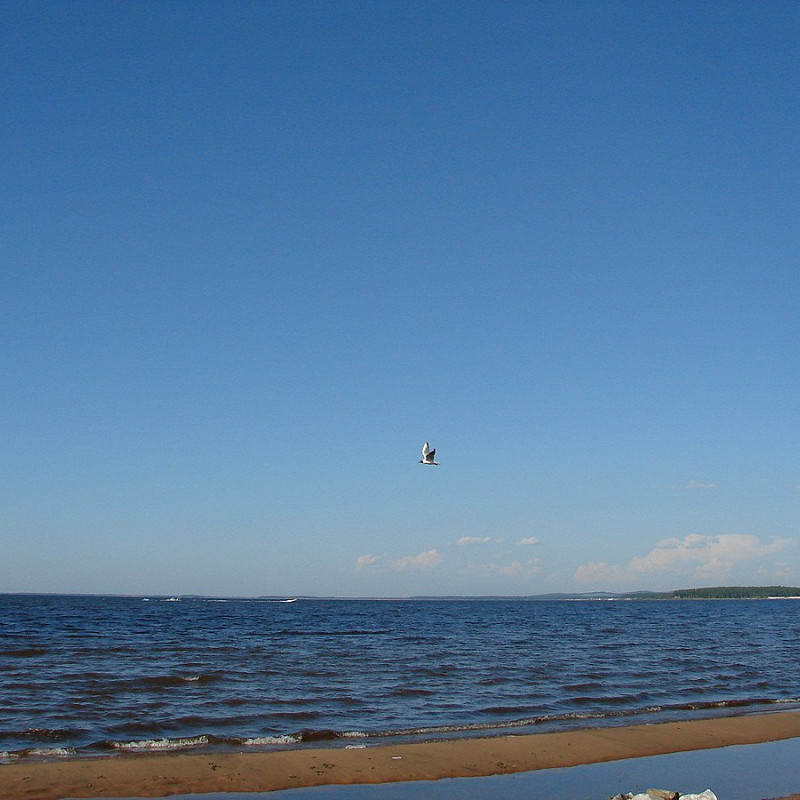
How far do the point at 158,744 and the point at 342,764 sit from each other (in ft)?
13.8

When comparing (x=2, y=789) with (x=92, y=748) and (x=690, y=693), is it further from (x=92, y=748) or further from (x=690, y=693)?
(x=690, y=693)

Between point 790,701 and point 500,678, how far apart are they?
29.1 ft

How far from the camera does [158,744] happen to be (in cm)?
1623

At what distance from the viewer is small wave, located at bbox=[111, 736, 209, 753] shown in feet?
52.5

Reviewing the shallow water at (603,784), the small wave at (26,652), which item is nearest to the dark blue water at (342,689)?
the small wave at (26,652)

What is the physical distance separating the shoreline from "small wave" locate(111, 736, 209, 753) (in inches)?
30.5

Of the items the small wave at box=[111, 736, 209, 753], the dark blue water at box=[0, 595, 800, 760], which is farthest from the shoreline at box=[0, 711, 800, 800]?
the dark blue water at box=[0, 595, 800, 760]

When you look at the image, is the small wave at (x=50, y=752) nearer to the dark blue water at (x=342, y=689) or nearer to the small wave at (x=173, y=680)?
the dark blue water at (x=342, y=689)

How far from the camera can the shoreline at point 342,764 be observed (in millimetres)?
12867

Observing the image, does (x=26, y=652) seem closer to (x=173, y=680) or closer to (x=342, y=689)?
(x=173, y=680)

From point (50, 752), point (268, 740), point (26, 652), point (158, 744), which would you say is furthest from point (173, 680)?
point (26, 652)

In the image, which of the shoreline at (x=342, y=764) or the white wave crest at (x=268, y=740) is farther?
the white wave crest at (x=268, y=740)

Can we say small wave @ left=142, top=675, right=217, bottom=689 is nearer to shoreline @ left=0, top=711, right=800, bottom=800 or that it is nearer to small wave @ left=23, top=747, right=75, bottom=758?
small wave @ left=23, top=747, right=75, bottom=758

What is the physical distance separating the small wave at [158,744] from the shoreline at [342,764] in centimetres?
77
